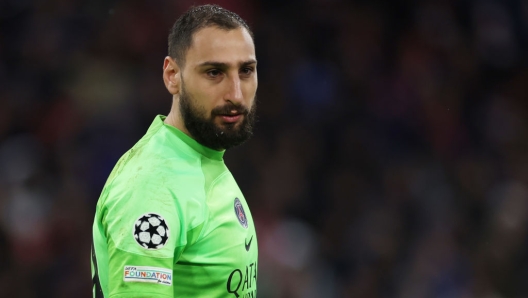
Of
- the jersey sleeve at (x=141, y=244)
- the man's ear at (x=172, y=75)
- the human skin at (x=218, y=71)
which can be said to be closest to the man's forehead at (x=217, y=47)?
the human skin at (x=218, y=71)

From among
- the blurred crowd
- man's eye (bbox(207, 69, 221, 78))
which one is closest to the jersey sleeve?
man's eye (bbox(207, 69, 221, 78))

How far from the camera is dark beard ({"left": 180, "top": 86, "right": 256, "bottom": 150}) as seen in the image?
9.55ft

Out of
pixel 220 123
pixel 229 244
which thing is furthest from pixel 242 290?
pixel 220 123

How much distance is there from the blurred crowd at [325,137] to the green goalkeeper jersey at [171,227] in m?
3.33

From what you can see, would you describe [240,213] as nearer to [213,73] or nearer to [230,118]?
[230,118]

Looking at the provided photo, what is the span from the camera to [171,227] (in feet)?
8.11

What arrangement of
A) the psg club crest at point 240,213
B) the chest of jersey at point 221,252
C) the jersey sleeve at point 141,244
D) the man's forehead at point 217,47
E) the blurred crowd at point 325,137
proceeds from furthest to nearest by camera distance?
the blurred crowd at point 325,137 → the psg club crest at point 240,213 → the man's forehead at point 217,47 → the chest of jersey at point 221,252 → the jersey sleeve at point 141,244

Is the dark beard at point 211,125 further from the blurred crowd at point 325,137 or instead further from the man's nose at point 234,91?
the blurred crowd at point 325,137

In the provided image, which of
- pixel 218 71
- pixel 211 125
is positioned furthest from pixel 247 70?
pixel 211 125

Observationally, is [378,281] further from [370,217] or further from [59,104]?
[59,104]

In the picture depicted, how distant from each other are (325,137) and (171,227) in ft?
16.0

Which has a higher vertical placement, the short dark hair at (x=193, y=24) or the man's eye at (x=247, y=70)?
the short dark hair at (x=193, y=24)

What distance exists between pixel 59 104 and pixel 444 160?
143 inches

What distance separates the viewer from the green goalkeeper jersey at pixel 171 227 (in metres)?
2.43
